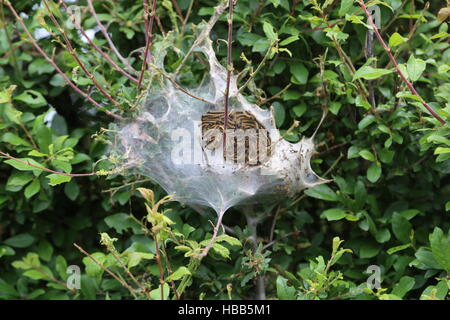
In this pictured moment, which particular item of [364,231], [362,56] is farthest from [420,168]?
[362,56]

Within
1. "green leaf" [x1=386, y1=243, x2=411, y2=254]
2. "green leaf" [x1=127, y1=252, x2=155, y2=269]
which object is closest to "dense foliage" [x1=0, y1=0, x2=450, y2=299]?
"green leaf" [x1=386, y1=243, x2=411, y2=254]

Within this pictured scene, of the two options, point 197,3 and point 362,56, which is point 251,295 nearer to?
point 362,56

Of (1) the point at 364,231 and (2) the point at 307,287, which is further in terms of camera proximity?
(1) the point at 364,231

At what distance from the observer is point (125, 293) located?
2568 mm

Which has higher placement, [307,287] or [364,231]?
[364,231]

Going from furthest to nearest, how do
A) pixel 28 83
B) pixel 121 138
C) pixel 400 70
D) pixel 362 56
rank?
1. pixel 28 83
2. pixel 362 56
3. pixel 121 138
4. pixel 400 70

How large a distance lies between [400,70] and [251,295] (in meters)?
1.20

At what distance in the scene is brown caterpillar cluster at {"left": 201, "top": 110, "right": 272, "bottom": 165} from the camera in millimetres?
2297

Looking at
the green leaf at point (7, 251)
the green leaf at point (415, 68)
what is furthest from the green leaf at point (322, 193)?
the green leaf at point (7, 251)

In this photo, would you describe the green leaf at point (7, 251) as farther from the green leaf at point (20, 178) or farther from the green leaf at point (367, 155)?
the green leaf at point (367, 155)

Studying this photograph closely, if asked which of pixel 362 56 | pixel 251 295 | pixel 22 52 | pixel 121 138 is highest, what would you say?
pixel 22 52

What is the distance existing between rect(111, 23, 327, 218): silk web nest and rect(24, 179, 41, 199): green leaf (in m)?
0.40

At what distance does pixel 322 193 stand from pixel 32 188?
1265mm

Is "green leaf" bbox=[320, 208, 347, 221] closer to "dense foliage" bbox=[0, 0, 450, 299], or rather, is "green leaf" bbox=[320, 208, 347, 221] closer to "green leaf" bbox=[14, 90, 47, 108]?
"dense foliage" bbox=[0, 0, 450, 299]
